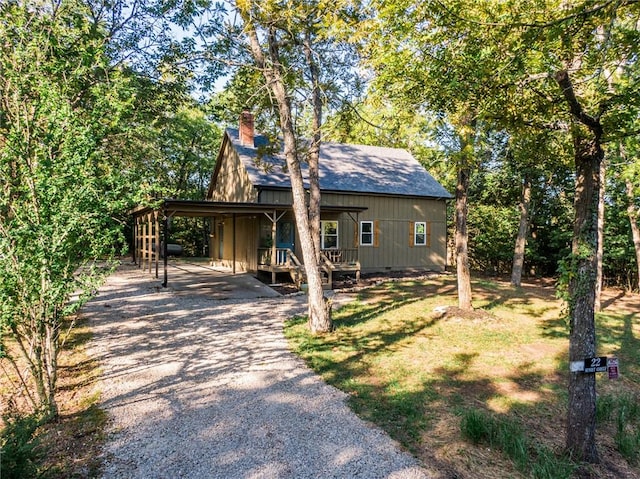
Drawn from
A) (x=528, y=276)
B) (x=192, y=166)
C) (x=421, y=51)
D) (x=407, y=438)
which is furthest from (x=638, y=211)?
(x=192, y=166)

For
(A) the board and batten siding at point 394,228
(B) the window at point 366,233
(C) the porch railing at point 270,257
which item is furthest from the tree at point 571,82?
(B) the window at point 366,233

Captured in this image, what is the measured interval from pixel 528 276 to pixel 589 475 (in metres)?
18.2

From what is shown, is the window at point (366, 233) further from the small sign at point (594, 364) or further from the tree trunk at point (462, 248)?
the small sign at point (594, 364)

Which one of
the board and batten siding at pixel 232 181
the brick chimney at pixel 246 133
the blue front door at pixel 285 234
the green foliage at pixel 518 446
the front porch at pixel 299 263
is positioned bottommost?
the green foliage at pixel 518 446

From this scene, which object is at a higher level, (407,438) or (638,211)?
(638,211)

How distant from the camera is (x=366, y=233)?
694 inches

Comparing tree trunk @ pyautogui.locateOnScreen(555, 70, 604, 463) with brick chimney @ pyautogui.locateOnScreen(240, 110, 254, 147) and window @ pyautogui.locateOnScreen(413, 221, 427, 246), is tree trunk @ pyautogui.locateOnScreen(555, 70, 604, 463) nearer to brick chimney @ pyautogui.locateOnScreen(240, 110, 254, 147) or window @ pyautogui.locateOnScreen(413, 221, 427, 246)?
brick chimney @ pyautogui.locateOnScreen(240, 110, 254, 147)

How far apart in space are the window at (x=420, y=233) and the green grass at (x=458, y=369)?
8.01 m

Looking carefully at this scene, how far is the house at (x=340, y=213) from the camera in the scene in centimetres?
1538

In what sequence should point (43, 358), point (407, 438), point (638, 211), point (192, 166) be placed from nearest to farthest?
point (407, 438) → point (43, 358) → point (638, 211) → point (192, 166)

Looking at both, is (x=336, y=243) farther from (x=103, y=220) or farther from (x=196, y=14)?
(x=103, y=220)

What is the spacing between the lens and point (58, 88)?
4.21m

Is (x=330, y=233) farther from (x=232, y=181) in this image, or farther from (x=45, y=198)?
(x=45, y=198)

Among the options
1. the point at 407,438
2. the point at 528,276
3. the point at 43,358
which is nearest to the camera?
the point at 407,438
